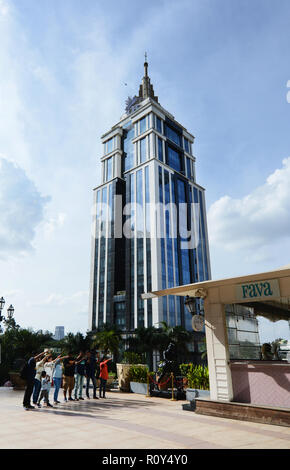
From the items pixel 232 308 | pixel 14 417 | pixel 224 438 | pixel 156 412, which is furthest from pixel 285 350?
pixel 14 417

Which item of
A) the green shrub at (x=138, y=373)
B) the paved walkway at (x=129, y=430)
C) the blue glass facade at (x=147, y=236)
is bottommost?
the paved walkway at (x=129, y=430)

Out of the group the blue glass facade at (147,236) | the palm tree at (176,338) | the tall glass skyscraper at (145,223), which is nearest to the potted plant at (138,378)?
the palm tree at (176,338)

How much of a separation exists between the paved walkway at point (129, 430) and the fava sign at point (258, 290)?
3018 millimetres

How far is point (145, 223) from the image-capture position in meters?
75.2

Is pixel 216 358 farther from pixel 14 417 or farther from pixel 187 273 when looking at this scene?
pixel 187 273

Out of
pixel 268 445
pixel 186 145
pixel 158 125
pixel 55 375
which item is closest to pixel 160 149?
pixel 158 125

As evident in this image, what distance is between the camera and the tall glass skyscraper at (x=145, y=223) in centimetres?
7188

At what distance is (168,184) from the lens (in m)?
80.6

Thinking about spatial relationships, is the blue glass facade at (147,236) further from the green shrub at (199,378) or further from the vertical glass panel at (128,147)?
the green shrub at (199,378)

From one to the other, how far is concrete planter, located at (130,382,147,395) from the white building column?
5686mm

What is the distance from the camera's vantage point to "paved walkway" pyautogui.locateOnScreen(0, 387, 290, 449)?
5855mm

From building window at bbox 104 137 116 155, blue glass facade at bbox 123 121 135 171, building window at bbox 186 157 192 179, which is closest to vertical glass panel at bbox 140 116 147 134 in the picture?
blue glass facade at bbox 123 121 135 171

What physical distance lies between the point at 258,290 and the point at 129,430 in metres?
4.69

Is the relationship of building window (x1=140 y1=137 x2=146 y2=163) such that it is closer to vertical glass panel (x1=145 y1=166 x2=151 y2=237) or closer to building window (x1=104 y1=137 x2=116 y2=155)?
vertical glass panel (x1=145 y1=166 x2=151 y2=237)
